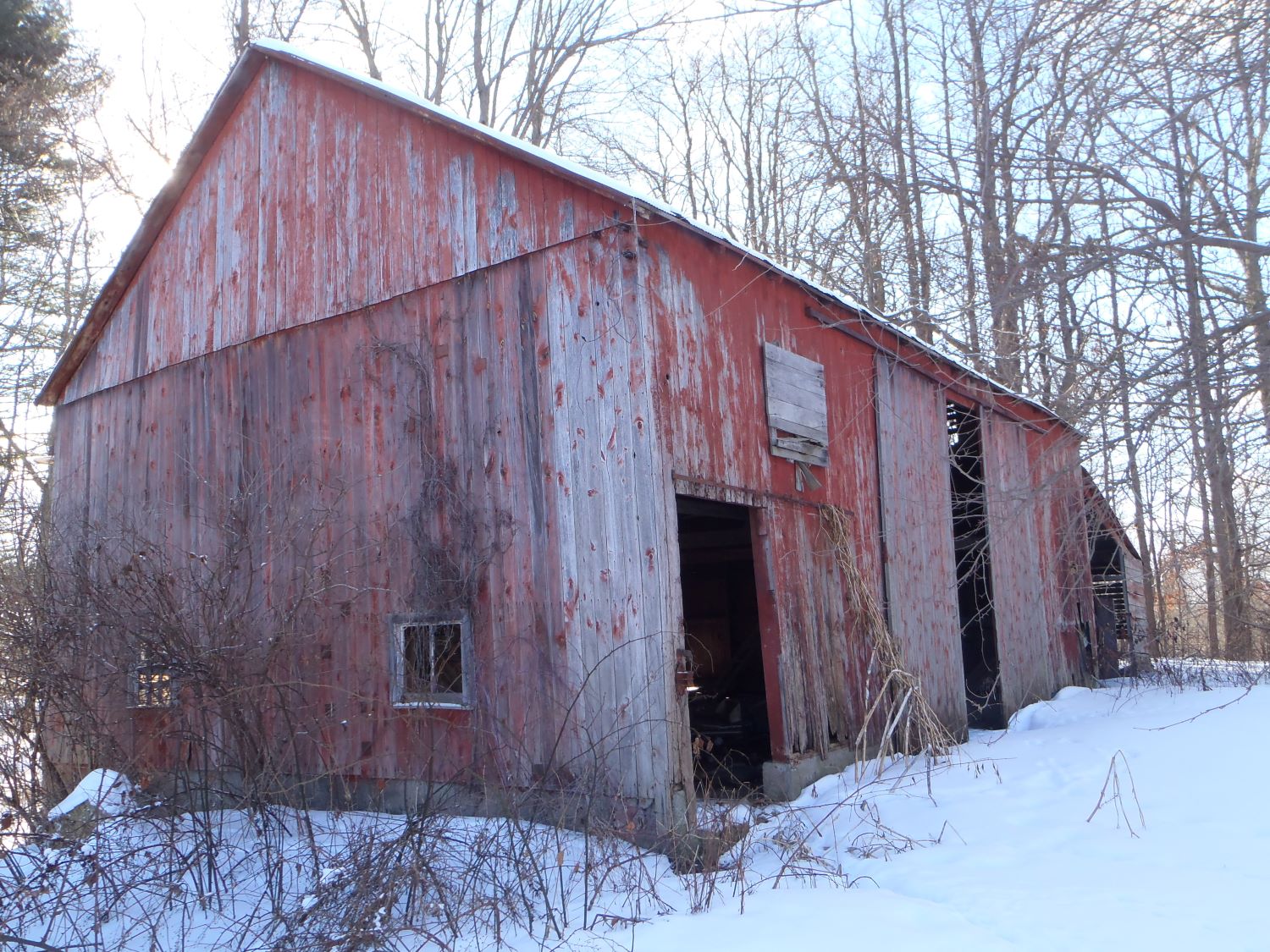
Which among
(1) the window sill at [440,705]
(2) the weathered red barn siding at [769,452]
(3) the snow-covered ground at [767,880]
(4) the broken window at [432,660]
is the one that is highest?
(2) the weathered red barn siding at [769,452]

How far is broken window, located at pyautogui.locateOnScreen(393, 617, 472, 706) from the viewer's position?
793cm

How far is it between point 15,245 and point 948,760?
58.6 ft

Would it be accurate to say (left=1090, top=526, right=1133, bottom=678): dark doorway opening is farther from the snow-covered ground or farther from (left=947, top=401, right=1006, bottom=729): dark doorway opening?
the snow-covered ground

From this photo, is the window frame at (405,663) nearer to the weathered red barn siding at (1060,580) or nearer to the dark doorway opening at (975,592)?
the dark doorway opening at (975,592)

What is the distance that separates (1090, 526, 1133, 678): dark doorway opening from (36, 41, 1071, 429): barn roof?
18.0 ft

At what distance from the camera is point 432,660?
7781mm

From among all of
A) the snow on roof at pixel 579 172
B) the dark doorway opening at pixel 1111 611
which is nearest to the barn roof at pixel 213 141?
the snow on roof at pixel 579 172

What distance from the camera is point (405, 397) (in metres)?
8.62

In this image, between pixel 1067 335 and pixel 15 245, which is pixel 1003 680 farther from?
pixel 15 245

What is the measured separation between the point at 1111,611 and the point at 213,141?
1407 cm

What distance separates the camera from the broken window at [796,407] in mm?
8766

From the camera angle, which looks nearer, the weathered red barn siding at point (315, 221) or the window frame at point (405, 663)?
the window frame at point (405, 663)

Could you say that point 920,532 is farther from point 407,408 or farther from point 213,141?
point 213,141

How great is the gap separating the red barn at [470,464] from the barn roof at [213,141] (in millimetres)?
40
